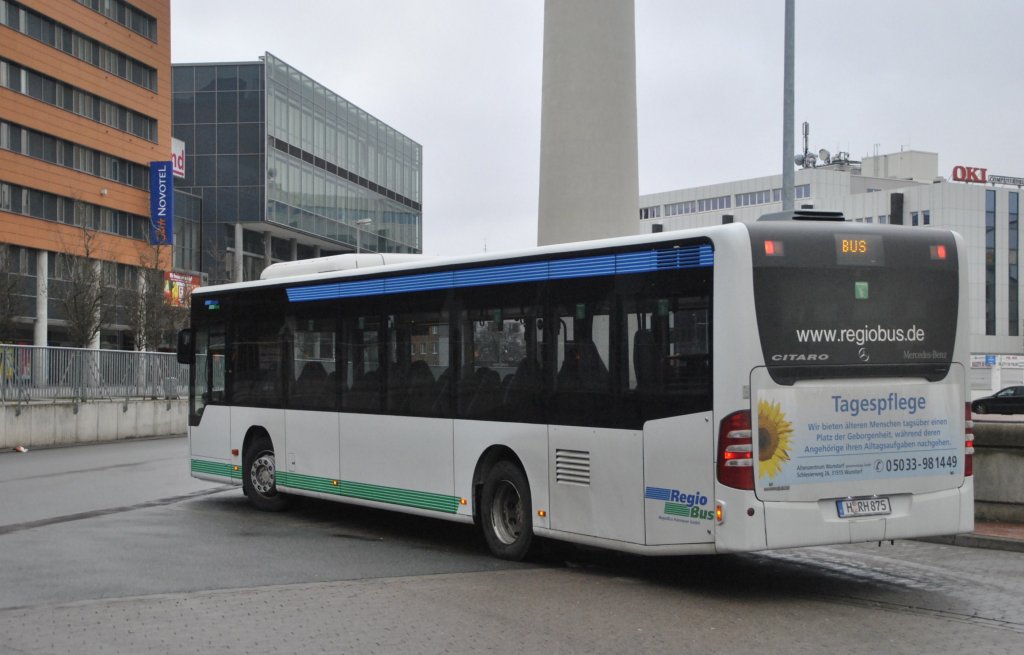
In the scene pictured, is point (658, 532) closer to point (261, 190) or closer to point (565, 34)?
point (565, 34)

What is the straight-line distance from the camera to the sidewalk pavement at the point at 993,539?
1188cm

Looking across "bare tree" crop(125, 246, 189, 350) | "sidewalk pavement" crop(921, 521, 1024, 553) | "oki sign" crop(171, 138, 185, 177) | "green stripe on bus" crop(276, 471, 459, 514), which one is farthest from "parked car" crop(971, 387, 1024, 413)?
"oki sign" crop(171, 138, 185, 177)

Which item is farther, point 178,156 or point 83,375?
point 178,156

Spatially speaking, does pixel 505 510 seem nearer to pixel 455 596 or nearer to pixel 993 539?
pixel 455 596

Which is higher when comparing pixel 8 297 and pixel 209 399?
pixel 8 297

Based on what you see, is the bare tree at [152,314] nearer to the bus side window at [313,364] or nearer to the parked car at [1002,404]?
the parked car at [1002,404]

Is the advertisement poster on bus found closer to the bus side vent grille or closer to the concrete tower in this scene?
the bus side vent grille

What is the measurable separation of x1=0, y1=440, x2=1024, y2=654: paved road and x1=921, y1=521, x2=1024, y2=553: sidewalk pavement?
18 cm

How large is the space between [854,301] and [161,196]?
213 feet

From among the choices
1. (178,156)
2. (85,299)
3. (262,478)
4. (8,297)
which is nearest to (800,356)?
(262,478)

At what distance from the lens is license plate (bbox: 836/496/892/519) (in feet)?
30.6

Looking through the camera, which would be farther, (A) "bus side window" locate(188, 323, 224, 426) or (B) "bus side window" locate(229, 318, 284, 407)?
(A) "bus side window" locate(188, 323, 224, 426)

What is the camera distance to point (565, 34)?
19844 millimetres

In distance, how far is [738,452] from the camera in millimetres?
9086
